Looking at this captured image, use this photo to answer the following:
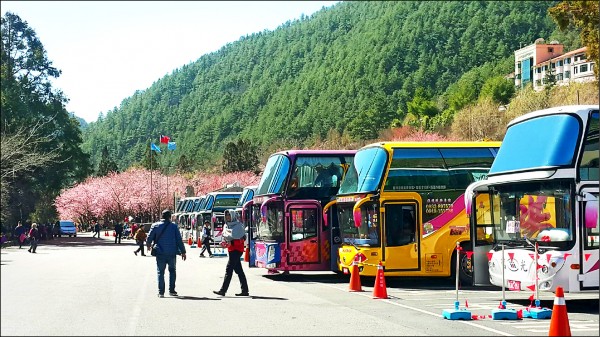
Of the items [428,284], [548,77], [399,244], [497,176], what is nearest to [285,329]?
[497,176]

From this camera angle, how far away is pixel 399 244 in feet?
71.1

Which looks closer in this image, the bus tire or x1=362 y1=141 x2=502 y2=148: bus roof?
x1=362 y1=141 x2=502 y2=148: bus roof

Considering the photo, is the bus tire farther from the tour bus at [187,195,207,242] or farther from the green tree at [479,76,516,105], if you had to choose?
the green tree at [479,76,516,105]

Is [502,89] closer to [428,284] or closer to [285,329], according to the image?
[428,284]

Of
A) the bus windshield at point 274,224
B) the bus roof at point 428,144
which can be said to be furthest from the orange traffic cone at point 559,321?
the bus windshield at point 274,224

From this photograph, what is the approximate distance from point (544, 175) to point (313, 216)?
1011 cm

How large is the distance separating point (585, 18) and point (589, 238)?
14.1m

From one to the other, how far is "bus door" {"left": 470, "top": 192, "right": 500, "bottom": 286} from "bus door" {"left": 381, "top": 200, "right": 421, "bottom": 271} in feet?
11.7

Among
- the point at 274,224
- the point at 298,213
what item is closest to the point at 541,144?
the point at 298,213

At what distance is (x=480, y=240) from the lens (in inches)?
722

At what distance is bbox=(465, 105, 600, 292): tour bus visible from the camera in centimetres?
1505

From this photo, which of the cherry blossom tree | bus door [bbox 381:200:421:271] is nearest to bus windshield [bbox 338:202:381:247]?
bus door [bbox 381:200:421:271]

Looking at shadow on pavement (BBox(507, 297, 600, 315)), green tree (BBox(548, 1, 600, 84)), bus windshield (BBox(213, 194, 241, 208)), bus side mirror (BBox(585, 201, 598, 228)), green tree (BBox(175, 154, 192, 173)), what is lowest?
shadow on pavement (BBox(507, 297, 600, 315))

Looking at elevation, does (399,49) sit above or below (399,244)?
above
